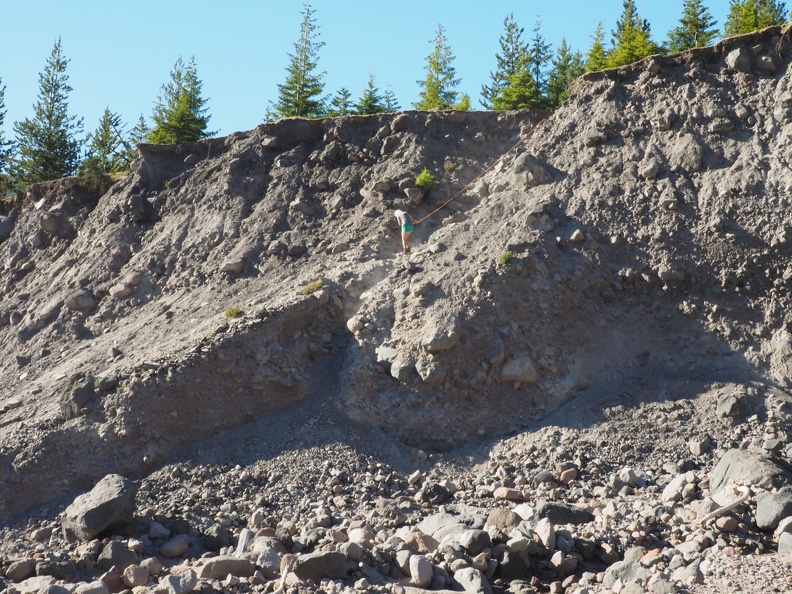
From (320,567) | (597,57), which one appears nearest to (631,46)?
(597,57)

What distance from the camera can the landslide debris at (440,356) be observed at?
1170cm

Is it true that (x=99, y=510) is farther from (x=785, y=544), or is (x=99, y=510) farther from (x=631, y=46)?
(x=631, y=46)

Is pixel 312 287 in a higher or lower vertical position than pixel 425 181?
lower

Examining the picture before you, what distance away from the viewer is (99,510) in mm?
12562

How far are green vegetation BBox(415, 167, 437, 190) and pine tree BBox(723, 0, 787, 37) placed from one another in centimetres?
908

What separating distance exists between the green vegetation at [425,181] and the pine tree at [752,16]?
29.8 ft

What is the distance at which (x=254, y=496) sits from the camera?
13.9 meters

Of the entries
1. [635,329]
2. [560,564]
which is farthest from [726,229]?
[560,564]

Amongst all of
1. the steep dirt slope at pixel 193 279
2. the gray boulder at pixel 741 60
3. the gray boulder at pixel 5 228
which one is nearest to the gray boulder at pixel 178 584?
the steep dirt slope at pixel 193 279

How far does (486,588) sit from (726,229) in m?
8.86

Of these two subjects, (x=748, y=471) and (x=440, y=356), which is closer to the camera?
(x=748, y=471)

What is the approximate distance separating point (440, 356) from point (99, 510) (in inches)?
242

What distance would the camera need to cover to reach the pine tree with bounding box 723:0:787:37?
21.5m

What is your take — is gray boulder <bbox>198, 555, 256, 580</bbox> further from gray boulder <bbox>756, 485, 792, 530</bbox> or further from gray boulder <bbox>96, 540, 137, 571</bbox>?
gray boulder <bbox>756, 485, 792, 530</bbox>
